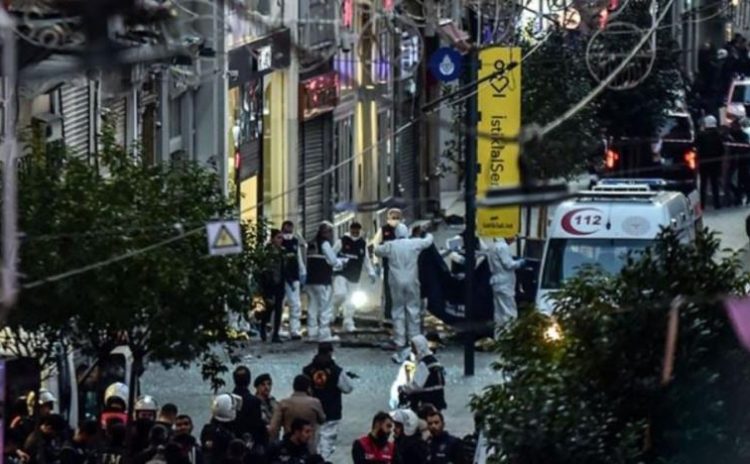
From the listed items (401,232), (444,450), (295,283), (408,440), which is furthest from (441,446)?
(401,232)

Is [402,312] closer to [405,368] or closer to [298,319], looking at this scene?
[298,319]

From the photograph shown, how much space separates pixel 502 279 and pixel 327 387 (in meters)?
5.92

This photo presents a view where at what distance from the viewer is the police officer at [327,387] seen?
62.3 ft

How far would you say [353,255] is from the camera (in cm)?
2588

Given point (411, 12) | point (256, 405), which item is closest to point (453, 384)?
point (256, 405)

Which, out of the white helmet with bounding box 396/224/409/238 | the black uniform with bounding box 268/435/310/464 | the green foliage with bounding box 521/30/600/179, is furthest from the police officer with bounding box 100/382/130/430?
the green foliage with bounding box 521/30/600/179

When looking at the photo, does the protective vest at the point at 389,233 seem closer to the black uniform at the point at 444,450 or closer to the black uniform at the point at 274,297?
the black uniform at the point at 274,297

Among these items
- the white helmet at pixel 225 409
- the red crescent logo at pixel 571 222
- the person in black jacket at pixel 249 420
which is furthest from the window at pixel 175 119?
the white helmet at pixel 225 409

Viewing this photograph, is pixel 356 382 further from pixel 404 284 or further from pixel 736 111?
pixel 736 111

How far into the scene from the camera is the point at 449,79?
922 inches

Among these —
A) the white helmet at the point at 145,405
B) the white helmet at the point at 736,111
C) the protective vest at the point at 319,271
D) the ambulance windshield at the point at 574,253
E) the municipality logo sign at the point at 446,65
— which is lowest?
the white helmet at the point at 145,405

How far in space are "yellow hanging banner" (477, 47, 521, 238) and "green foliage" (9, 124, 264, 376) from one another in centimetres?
610

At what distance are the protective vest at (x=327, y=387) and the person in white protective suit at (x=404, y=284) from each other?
4.96 m

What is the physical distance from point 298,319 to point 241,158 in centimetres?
560
